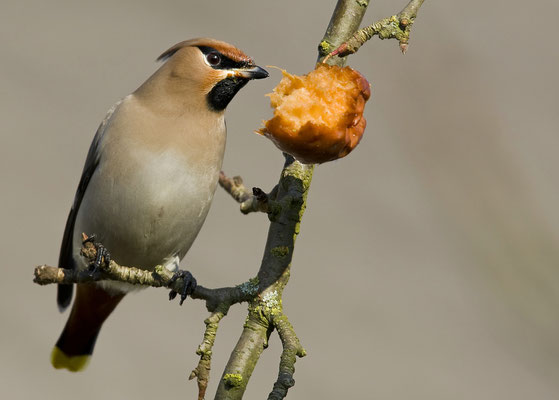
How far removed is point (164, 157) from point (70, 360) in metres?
1.46

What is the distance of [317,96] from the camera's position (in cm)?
232

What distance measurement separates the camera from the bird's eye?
309 centimetres

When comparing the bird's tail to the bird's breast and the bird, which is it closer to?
the bird

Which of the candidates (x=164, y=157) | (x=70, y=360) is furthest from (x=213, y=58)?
(x=70, y=360)

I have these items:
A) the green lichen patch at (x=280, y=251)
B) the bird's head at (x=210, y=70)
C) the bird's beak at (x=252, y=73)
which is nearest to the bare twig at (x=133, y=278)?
the green lichen patch at (x=280, y=251)

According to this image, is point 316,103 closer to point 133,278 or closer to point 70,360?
point 133,278

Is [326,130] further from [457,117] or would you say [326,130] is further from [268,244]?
[457,117]

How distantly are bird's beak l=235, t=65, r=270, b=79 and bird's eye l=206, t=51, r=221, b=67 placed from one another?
0.31 feet

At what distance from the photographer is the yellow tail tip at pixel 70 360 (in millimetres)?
3934

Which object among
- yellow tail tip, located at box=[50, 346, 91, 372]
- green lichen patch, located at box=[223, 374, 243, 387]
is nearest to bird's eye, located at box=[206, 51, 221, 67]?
green lichen patch, located at box=[223, 374, 243, 387]

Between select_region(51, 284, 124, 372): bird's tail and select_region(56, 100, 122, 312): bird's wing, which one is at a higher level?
select_region(56, 100, 122, 312): bird's wing

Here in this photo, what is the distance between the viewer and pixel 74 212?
347cm

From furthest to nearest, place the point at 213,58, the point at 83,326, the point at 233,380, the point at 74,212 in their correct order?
the point at 83,326
the point at 74,212
the point at 213,58
the point at 233,380

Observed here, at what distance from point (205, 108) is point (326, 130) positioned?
102 centimetres
